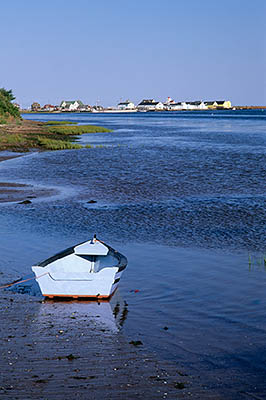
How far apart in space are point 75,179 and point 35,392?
32.3 m

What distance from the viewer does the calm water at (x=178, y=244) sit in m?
11.2

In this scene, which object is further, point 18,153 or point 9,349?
point 18,153

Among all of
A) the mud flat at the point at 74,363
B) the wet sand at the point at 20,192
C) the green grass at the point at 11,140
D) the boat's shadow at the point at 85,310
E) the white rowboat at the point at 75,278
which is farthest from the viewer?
the green grass at the point at 11,140

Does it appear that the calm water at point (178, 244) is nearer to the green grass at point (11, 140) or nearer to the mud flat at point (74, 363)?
the mud flat at point (74, 363)

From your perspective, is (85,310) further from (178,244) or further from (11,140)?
(11,140)

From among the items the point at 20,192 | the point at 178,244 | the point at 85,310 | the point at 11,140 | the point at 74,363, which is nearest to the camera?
the point at 74,363

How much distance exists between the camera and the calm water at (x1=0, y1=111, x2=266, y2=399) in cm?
1123

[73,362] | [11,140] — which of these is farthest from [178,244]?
[11,140]

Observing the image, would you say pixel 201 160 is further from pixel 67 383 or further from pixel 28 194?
pixel 67 383

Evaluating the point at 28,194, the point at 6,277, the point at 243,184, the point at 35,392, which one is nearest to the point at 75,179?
the point at 28,194

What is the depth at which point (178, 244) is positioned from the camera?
791 inches

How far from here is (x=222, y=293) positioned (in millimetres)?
14609

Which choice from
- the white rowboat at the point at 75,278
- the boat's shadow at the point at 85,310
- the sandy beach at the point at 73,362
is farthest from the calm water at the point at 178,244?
the white rowboat at the point at 75,278

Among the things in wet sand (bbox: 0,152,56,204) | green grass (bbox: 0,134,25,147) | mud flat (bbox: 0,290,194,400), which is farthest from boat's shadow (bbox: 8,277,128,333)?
green grass (bbox: 0,134,25,147)
